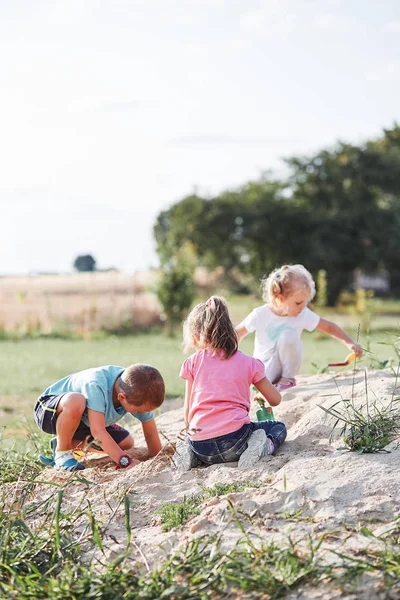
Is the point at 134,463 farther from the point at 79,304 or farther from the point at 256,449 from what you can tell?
the point at 79,304

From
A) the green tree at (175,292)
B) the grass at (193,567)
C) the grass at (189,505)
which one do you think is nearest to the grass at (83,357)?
the green tree at (175,292)

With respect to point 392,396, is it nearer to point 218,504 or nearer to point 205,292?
point 218,504

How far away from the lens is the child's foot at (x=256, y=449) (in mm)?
3931

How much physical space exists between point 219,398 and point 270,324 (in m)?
1.71

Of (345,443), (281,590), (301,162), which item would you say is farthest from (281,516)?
(301,162)

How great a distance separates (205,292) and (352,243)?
5.32 metres

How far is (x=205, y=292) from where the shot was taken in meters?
24.8

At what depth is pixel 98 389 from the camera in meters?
4.42

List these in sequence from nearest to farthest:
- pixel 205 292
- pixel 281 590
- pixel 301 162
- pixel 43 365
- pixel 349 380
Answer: pixel 281 590
pixel 349 380
pixel 43 365
pixel 205 292
pixel 301 162

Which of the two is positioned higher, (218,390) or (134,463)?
(218,390)

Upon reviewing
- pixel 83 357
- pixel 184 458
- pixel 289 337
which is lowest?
pixel 83 357

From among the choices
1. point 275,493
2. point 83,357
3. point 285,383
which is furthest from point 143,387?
point 83,357

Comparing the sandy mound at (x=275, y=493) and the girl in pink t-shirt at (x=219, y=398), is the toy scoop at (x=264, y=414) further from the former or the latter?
the girl in pink t-shirt at (x=219, y=398)

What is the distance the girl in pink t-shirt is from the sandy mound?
105mm
